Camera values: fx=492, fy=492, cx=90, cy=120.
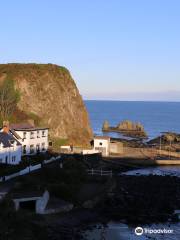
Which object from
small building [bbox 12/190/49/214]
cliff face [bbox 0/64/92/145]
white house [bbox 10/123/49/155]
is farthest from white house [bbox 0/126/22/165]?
cliff face [bbox 0/64/92/145]

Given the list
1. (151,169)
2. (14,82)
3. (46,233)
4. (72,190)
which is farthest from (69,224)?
(14,82)

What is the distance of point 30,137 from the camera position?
228ft

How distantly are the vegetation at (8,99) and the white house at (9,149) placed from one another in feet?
92.6

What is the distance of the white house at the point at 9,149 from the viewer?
56.2 m

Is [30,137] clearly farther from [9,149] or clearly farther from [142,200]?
[142,200]

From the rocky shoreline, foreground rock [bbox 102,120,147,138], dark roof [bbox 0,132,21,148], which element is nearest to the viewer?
the rocky shoreline

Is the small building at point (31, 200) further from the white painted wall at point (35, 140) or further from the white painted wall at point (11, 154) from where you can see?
the white painted wall at point (35, 140)

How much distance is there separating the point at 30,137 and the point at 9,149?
12.2 m

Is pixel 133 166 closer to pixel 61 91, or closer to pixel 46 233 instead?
pixel 61 91

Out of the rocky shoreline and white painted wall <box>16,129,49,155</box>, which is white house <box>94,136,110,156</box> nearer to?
white painted wall <box>16,129,49,155</box>

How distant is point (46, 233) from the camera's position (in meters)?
36.2

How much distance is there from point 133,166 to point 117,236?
40724 mm

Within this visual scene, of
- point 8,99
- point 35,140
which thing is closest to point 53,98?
point 8,99

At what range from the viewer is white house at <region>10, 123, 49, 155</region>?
68188mm
